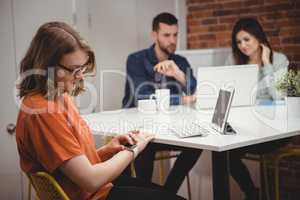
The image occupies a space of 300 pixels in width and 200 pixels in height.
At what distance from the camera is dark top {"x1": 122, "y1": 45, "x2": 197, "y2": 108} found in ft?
11.0

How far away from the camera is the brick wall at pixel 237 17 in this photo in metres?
3.64

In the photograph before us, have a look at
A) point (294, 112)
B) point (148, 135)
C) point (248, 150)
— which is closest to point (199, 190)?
point (248, 150)

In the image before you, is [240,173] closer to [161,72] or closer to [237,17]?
[161,72]

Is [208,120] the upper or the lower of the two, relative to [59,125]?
lower

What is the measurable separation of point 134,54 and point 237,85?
1064 millimetres

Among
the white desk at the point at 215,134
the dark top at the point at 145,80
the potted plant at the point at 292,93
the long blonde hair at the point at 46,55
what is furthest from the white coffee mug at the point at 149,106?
the long blonde hair at the point at 46,55

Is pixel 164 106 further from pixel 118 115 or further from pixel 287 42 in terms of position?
pixel 287 42

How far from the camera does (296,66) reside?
3615 mm

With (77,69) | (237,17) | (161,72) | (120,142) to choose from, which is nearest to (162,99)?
(161,72)

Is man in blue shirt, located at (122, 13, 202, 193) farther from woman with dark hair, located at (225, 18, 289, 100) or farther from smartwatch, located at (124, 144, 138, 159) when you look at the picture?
smartwatch, located at (124, 144, 138, 159)

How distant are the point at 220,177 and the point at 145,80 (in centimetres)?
170

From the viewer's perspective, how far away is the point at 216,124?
2141mm

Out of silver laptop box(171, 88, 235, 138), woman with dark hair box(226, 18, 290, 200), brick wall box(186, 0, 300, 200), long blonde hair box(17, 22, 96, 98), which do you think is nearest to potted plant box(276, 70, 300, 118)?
woman with dark hair box(226, 18, 290, 200)

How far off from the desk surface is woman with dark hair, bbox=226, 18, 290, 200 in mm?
286
